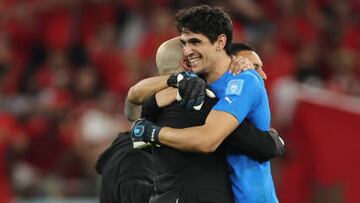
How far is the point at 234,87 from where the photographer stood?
498 centimetres

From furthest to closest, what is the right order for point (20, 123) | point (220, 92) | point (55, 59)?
point (55, 59), point (20, 123), point (220, 92)

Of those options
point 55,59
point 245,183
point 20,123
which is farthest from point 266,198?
point 55,59

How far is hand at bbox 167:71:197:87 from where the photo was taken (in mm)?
4914

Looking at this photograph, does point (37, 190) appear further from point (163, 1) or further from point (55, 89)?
point (163, 1)

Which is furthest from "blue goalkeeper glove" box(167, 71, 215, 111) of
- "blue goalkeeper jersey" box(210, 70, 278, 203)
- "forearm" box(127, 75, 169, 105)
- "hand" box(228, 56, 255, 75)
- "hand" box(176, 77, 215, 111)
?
"forearm" box(127, 75, 169, 105)

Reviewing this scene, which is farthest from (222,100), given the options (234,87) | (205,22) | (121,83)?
(121,83)

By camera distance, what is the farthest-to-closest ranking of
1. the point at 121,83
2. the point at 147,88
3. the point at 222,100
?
the point at 121,83 < the point at 147,88 < the point at 222,100

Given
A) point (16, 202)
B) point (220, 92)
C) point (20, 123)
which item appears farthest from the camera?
point (20, 123)

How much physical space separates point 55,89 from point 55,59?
45 centimetres

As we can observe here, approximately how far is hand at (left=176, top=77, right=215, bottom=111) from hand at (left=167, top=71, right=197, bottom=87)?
4 centimetres

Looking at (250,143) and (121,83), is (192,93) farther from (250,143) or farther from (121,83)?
(121,83)

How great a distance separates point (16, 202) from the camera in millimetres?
9141

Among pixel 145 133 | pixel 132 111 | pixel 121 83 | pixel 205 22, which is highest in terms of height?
pixel 205 22

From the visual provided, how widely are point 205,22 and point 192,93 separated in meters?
0.36
